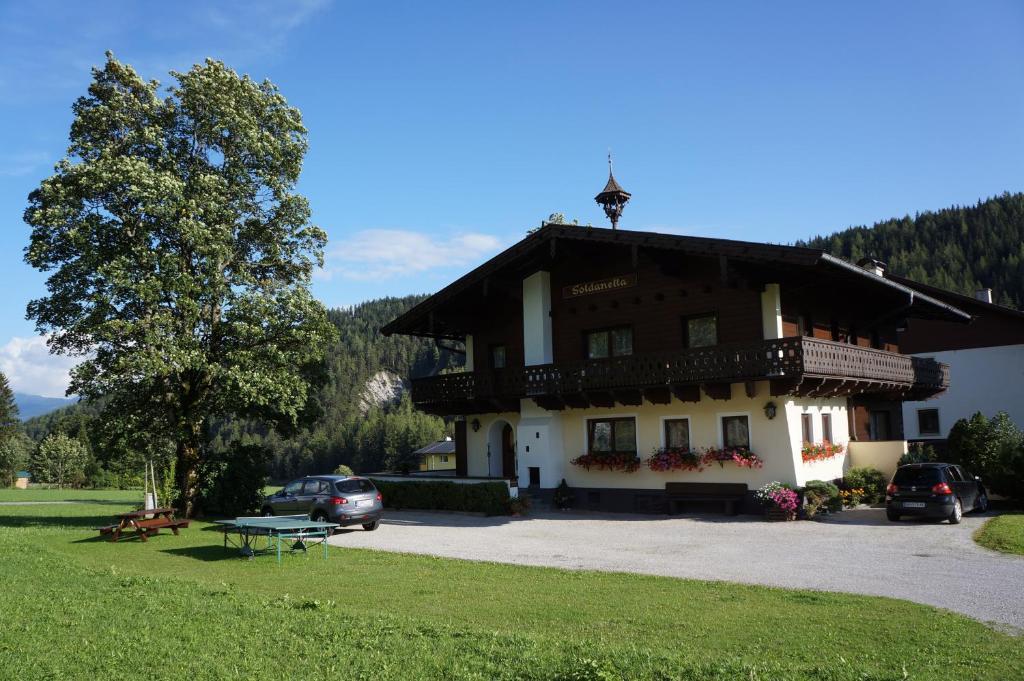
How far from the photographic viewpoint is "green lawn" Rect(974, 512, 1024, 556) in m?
14.3

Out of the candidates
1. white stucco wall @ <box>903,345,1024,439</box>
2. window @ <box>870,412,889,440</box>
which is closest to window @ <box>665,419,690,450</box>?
window @ <box>870,412,889,440</box>

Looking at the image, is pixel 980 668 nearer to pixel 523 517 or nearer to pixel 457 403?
pixel 523 517

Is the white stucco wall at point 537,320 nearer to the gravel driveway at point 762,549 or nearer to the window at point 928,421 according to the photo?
the gravel driveway at point 762,549

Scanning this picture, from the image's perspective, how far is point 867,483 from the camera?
23.8 meters

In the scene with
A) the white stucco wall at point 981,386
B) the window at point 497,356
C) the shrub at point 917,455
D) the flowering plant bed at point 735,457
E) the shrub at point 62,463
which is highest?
the window at point 497,356

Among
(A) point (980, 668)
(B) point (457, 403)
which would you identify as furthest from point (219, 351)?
(A) point (980, 668)

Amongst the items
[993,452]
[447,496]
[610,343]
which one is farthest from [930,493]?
[447,496]

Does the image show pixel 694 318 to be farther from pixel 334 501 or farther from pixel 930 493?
pixel 334 501

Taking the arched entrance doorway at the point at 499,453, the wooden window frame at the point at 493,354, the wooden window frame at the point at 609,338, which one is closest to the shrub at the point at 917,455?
the wooden window frame at the point at 609,338

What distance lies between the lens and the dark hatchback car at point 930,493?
724 inches

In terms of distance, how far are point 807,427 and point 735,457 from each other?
9.65 ft

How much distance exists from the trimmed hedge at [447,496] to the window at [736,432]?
23.0ft

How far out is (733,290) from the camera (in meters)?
22.8

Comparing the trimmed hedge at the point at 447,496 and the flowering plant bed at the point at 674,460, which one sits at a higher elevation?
the flowering plant bed at the point at 674,460
